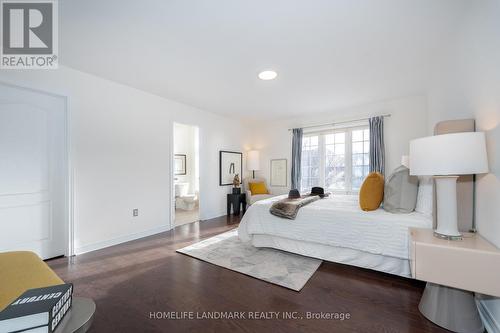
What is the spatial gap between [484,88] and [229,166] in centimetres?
446

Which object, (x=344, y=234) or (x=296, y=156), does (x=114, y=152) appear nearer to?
(x=344, y=234)

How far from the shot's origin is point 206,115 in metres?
4.85

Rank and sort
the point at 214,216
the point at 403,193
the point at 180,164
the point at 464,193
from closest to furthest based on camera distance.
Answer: the point at 464,193 → the point at 403,193 → the point at 214,216 → the point at 180,164

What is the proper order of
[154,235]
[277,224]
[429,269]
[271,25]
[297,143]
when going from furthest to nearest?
[297,143]
[154,235]
[277,224]
[271,25]
[429,269]

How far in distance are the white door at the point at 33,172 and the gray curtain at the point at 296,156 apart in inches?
166

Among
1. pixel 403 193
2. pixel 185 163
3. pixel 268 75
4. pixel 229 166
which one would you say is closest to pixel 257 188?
pixel 229 166

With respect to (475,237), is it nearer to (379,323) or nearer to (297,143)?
(379,323)

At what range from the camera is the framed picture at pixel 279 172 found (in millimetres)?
5508

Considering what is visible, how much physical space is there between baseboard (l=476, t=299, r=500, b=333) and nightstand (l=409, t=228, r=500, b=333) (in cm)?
4

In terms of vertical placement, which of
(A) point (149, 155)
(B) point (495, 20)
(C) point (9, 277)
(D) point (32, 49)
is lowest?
(C) point (9, 277)

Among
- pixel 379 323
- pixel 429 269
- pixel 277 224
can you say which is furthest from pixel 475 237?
pixel 277 224

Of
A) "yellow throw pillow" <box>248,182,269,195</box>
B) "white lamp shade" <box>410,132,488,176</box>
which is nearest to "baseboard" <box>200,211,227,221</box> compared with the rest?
"yellow throw pillow" <box>248,182,269,195</box>

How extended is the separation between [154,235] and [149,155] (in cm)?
137

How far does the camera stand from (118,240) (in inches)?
130
